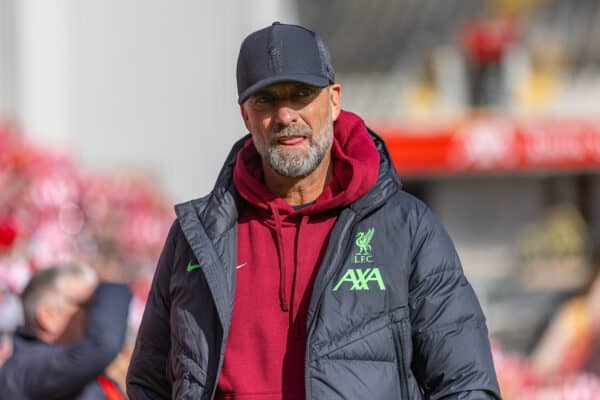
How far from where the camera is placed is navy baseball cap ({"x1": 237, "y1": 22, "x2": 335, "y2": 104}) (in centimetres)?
285

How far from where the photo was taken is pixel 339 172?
301cm

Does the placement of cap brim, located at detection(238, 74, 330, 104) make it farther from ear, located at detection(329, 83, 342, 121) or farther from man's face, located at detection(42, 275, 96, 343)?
man's face, located at detection(42, 275, 96, 343)

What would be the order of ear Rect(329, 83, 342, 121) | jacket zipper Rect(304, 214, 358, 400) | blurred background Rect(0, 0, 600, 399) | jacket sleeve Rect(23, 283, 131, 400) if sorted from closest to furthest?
jacket zipper Rect(304, 214, 358, 400)
ear Rect(329, 83, 342, 121)
jacket sleeve Rect(23, 283, 131, 400)
blurred background Rect(0, 0, 600, 399)

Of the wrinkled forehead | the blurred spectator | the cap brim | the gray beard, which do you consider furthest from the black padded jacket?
the blurred spectator

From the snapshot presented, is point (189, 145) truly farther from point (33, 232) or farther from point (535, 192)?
point (33, 232)

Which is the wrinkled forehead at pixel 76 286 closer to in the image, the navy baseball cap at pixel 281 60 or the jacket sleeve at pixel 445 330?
the navy baseball cap at pixel 281 60

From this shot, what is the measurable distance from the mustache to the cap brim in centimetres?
9

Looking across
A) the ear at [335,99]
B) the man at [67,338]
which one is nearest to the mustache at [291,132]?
the ear at [335,99]

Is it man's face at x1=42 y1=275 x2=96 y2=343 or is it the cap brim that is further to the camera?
man's face at x1=42 y1=275 x2=96 y2=343

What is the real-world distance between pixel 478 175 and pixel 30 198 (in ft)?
55.5

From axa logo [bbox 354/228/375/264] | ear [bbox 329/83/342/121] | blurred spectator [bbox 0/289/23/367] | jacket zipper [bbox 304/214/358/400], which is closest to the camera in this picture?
jacket zipper [bbox 304/214/358/400]

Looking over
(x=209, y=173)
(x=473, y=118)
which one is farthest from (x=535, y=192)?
(x=209, y=173)

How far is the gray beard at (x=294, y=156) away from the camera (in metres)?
2.91

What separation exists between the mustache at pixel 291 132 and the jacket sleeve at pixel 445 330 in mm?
298
